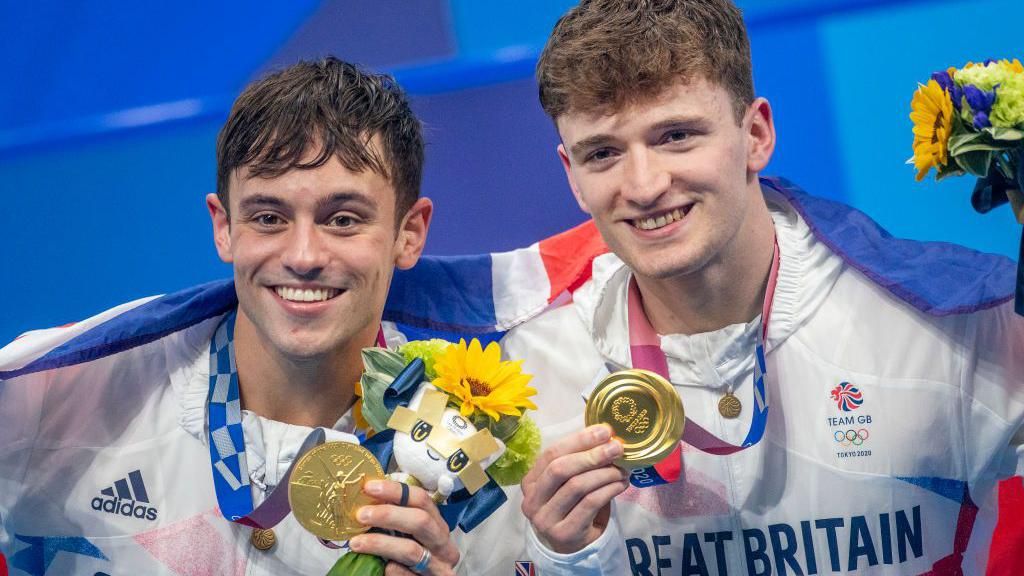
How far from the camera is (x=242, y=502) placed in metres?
3.02

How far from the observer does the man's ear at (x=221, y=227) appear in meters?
3.17

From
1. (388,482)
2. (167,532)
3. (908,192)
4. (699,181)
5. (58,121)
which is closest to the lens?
(388,482)

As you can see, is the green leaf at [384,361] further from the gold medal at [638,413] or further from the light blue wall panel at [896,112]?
the light blue wall panel at [896,112]

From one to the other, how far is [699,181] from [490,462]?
83 centimetres

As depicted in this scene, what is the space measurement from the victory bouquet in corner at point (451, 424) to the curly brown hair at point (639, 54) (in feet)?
2.29

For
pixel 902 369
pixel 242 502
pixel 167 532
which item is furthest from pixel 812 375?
pixel 167 532

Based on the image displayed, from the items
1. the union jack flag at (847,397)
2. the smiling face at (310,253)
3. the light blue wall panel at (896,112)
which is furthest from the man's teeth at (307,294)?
the light blue wall panel at (896,112)

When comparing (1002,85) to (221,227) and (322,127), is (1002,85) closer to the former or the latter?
(322,127)

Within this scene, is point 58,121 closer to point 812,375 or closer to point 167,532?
point 167,532

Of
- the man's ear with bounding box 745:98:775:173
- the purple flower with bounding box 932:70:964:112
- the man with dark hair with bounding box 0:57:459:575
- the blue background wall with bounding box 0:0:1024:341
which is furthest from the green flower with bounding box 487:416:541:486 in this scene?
the blue background wall with bounding box 0:0:1024:341

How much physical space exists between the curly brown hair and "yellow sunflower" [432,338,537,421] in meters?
0.68

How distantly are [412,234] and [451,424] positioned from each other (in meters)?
0.78

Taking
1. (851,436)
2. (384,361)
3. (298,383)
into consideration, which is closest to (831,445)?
(851,436)

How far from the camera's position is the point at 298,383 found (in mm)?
3133
